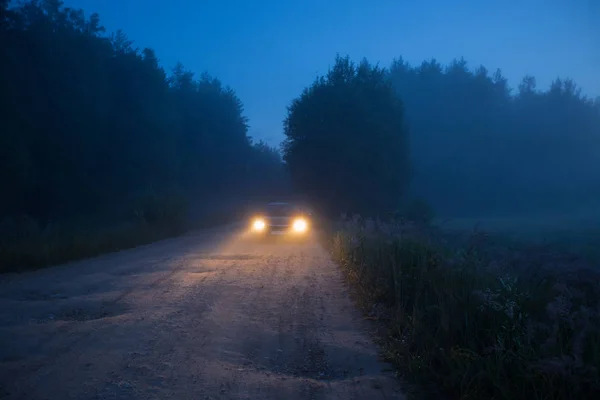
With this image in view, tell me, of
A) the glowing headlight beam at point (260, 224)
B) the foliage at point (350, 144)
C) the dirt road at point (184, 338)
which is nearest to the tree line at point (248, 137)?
the foliage at point (350, 144)

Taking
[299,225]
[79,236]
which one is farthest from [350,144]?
[79,236]

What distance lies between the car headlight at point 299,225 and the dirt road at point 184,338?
10012 mm

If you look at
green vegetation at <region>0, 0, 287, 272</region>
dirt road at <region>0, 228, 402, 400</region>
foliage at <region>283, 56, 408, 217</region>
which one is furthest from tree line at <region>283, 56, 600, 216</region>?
dirt road at <region>0, 228, 402, 400</region>

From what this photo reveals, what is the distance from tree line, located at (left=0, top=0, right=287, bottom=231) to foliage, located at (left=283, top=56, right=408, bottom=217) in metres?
9.69

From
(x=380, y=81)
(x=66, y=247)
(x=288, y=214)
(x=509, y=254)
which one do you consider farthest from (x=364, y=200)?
(x=509, y=254)

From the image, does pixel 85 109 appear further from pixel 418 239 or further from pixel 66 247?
pixel 418 239

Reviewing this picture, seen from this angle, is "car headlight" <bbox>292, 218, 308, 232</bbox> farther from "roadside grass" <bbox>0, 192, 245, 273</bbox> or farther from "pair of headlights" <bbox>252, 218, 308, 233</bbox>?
"roadside grass" <bbox>0, 192, 245, 273</bbox>

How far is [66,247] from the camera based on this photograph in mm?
15656

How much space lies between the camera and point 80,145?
3791 centimetres

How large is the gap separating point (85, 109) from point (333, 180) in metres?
18.9

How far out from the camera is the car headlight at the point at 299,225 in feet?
73.1

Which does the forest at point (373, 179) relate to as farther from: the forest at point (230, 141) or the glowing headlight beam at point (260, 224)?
the glowing headlight beam at point (260, 224)

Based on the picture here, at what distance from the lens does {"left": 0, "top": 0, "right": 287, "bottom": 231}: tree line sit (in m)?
31.3

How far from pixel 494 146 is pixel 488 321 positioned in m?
60.6
